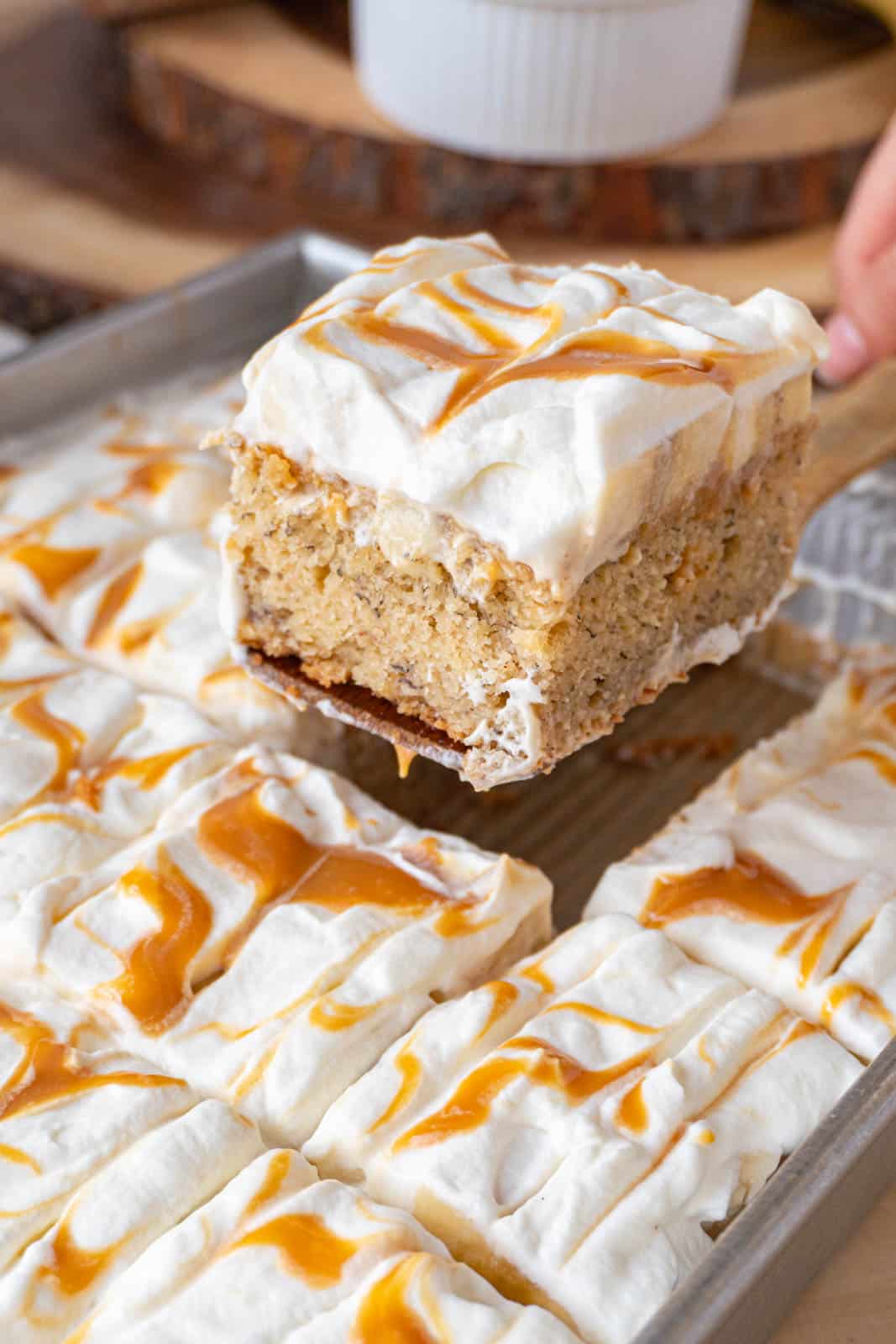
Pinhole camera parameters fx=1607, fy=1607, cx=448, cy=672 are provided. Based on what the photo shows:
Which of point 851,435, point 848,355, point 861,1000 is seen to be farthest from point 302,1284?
point 848,355

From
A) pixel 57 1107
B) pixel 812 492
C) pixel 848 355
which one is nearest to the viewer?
pixel 57 1107

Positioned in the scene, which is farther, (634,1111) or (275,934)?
(275,934)

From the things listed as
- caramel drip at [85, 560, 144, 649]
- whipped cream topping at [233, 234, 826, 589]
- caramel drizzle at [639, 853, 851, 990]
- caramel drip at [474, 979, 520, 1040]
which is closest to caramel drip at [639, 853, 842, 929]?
caramel drizzle at [639, 853, 851, 990]

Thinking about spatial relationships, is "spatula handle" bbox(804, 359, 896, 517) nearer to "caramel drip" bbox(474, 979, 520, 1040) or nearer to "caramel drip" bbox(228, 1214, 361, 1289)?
"caramel drip" bbox(474, 979, 520, 1040)

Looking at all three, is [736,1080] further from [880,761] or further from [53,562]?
[53,562]

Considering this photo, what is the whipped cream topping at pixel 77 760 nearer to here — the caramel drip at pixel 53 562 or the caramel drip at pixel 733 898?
the caramel drip at pixel 53 562
